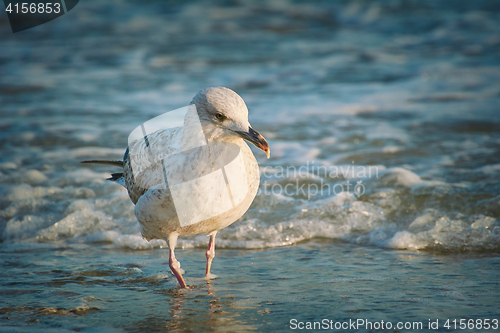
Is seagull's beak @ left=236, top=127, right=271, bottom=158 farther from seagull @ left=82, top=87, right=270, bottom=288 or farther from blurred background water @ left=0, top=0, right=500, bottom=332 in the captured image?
blurred background water @ left=0, top=0, right=500, bottom=332

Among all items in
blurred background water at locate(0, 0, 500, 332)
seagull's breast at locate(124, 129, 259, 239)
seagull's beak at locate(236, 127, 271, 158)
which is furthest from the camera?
blurred background water at locate(0, 0, 500, 332)

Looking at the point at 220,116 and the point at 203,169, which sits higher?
the point at 220,116

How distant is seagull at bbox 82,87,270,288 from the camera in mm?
3529

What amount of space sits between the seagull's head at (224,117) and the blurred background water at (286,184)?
1223mm

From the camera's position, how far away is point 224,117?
3.55 meters

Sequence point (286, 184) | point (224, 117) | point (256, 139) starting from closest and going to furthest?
Answer: point (256, 139) → point (224, 117) → point (286, 184)

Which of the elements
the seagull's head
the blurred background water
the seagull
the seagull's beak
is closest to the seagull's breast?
the seagull

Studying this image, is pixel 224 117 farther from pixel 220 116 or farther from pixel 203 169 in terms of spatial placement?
pixel 203 169

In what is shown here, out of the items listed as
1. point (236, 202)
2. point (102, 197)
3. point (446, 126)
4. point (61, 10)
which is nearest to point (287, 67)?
point (446, 126)

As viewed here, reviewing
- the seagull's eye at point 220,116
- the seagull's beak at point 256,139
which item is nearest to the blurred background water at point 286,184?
the seagull's beak at point 256,139

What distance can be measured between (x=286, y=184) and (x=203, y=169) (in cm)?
310

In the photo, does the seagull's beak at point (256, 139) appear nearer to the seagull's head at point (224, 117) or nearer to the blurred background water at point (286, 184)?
the seagull's head at point (224, 117)

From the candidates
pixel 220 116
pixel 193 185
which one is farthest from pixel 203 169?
pixel 220 116

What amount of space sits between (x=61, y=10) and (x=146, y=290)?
778 inches
